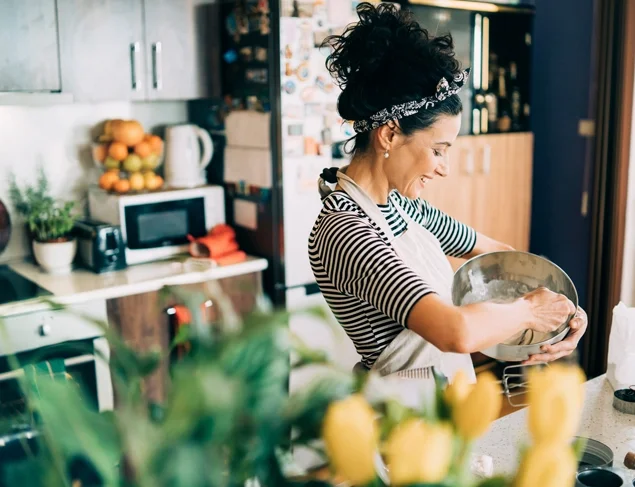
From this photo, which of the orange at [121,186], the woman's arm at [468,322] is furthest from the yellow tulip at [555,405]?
the orange at [121,186]

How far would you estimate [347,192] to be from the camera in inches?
60.4

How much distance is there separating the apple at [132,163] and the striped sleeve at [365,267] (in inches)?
66.3

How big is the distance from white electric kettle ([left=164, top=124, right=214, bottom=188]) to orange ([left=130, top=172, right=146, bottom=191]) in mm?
155

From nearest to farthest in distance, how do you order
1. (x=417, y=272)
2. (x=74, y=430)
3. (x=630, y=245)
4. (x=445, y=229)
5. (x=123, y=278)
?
(x=74, y=430) → (x=417, y=272) → (x=445, y=229) → (x=123, y=278) → (x=630, y=245)

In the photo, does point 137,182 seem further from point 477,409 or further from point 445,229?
point 477,409

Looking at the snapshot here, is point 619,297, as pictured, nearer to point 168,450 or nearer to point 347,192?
point 347,192

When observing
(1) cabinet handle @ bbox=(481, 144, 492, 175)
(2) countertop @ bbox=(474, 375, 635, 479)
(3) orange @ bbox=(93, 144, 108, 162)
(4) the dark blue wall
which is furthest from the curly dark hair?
(4) the dark blue wall

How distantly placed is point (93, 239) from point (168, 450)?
2.43 m

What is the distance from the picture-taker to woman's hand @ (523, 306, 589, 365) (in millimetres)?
1440

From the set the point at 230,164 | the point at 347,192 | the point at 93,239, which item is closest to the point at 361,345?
the point at 347,192

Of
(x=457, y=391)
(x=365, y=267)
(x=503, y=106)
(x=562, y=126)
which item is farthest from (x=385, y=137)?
(x=562, y=126)

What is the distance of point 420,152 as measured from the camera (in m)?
1.53

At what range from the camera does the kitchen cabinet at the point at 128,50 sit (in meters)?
Answer: 2.64

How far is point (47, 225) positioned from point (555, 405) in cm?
262
